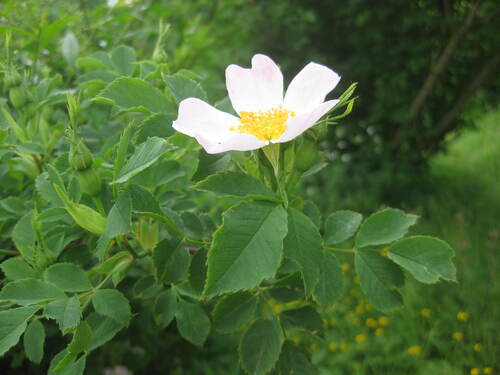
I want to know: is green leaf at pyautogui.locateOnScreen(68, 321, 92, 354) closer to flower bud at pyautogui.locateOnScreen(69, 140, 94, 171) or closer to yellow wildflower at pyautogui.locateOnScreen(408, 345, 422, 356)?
flower bud at pyautogui.locateOnScreen(69, 140, 94, 171)

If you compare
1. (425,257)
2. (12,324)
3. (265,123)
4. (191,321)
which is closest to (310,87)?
(265,123)

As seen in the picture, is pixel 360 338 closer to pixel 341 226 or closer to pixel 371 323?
pixel 371 323

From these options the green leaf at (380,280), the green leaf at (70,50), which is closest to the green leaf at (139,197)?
the green leaf at (380,280)

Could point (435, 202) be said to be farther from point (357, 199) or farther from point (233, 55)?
point (233, 55)

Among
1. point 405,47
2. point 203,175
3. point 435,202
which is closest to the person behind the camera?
point 203,175

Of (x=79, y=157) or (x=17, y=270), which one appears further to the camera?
(x=17, y=270)

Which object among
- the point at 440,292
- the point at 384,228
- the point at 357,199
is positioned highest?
the point at 384,228

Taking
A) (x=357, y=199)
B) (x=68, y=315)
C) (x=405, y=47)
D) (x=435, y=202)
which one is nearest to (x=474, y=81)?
(x=405, y=47)

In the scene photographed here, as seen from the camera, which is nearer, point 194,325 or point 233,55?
point 194,325
